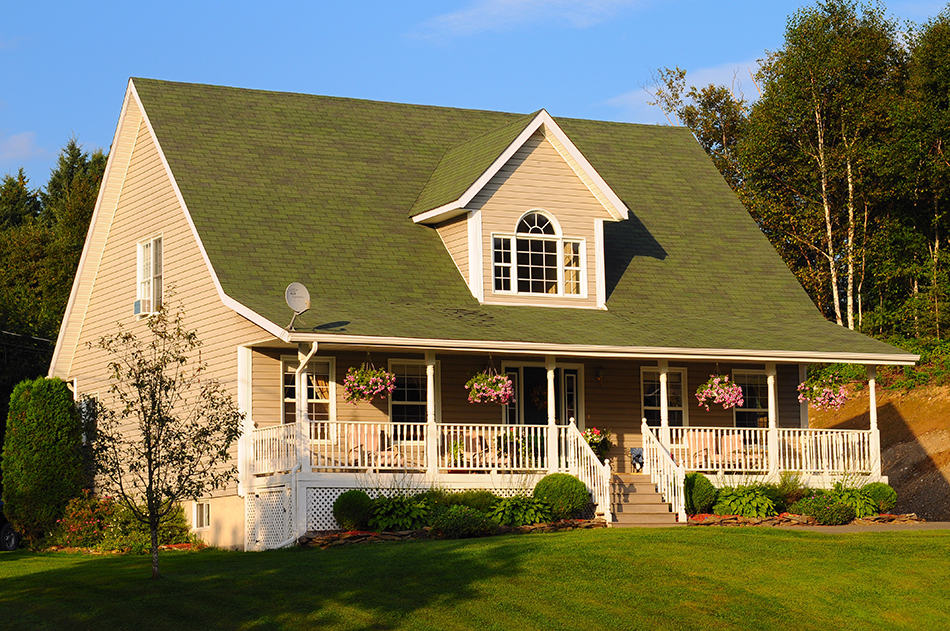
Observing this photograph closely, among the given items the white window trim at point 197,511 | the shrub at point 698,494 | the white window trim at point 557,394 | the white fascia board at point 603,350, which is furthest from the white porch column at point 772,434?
the white window trim at point 197,511

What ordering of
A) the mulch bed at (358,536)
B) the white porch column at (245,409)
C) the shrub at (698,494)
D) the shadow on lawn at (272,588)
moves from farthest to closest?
1. the shrub at (698,494)
2. the white porch column at (245,409)
3. the mulch bed at (358,536)
4. the shadow on lawn at (272,588)

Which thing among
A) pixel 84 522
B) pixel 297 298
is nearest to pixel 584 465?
pixel 297 298

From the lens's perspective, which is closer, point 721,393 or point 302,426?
point 302,426

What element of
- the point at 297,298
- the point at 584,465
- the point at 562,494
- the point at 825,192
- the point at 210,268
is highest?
the point at 825,192

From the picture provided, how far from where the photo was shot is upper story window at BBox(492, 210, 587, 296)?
2683 cm

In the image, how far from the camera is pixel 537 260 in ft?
89.3

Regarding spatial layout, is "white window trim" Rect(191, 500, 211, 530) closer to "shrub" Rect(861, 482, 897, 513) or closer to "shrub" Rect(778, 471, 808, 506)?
"shrub" Rect(778, 471, 808, 506)

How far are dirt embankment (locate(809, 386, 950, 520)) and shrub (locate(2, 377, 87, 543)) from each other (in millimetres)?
20520

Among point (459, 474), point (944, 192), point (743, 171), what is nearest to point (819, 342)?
point (459, 474)

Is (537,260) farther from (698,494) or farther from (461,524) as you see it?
(461,524)

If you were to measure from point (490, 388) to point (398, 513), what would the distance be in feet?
10.3

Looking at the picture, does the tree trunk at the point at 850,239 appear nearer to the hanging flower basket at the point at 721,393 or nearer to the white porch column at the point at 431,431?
the hanging flower basket at the point at 721,393

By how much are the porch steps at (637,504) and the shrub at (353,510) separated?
4551mm

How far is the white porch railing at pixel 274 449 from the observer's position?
22797mm
